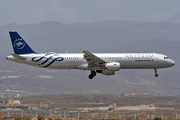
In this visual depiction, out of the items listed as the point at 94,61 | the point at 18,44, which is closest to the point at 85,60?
the point at 94,61

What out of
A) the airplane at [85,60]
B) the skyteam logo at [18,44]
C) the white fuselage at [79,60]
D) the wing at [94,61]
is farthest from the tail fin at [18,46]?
the wing at [94,61]

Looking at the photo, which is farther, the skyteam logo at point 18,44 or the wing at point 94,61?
the skyteam logo at point 18,44

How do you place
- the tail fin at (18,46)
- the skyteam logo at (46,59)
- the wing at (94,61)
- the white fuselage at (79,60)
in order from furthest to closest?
the tail fin at (18,46), the skyteam logo at (46,59), the white fuselage at (79,60), the wing at (94,61)

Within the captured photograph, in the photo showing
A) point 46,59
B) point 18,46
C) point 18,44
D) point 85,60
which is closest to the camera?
point 85,60

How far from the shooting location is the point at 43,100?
575 feet

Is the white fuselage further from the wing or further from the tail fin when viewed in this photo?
the tail fin

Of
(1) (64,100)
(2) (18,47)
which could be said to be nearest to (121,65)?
(2) (18,47)

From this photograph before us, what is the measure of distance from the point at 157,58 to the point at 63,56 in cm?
1983

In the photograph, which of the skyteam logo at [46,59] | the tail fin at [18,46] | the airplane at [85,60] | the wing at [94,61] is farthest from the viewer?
the tail fin at [18,46]

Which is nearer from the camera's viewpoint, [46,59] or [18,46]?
[46,59]

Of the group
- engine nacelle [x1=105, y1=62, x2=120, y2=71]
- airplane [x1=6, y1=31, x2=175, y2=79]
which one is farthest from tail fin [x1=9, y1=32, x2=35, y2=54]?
engine nacelle [x1=105, y1=62, x2=120, y2=71]

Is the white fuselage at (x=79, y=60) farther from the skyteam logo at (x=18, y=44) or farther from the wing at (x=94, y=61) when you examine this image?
the skyteam logo at (x=18, y=44)

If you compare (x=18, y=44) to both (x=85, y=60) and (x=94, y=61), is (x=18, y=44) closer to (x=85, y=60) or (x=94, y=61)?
(x=85, y=60)

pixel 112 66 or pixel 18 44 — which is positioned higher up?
pixel 18 44
